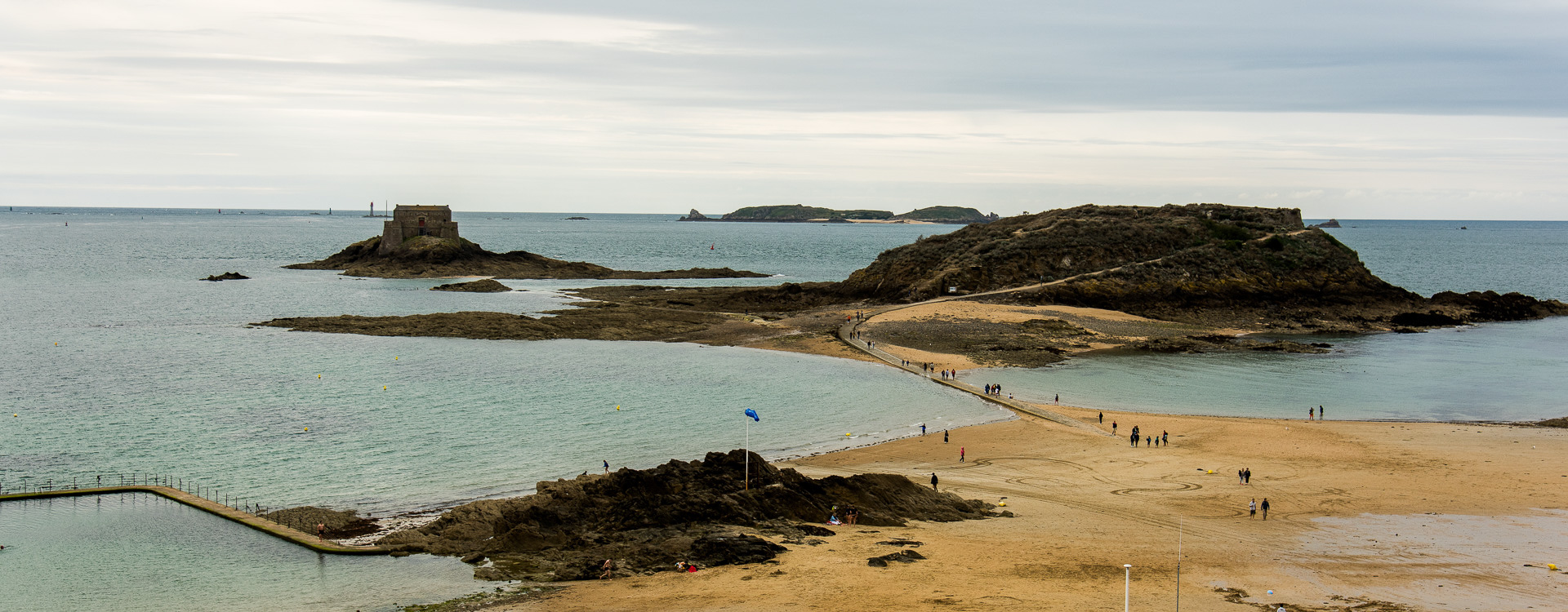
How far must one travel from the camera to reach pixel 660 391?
50.8 metres

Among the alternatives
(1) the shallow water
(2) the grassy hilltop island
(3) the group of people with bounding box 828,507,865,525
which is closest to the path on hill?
(2) the grassy hilltop island

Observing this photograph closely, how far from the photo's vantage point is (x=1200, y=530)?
1180 inches

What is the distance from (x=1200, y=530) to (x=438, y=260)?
101 meters

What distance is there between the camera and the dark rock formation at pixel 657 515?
26.4 metres

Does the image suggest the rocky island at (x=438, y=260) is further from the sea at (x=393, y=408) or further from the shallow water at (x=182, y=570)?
the shallow water at (x=182, y=570)

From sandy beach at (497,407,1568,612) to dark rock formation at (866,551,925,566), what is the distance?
1.02ft

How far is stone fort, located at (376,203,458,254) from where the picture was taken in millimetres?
119938

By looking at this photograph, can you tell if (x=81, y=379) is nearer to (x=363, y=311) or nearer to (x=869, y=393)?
(x=363, y=311)

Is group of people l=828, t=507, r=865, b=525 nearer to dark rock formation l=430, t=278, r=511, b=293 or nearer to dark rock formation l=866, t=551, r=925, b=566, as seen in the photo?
dark rock formation l=866, t=551, r=925, b=566

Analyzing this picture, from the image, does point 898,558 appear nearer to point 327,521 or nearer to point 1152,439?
point 327,521

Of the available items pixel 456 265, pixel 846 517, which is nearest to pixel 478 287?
pixel 456 265

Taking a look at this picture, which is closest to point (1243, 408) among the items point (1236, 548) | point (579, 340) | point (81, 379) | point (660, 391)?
point (1236, 548)

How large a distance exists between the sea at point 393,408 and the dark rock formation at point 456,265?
2653 centimetres

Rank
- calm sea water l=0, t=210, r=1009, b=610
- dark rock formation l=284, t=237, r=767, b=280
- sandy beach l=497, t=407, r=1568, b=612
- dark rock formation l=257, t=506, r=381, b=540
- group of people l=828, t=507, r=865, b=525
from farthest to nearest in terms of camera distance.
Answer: dark rock formation l=284, t=237, r=767, b=280 → group of people l=828, t=507, r=865, b=525 → dark rock formation l=257, t=506, r=381, b=540 → calm sea water l=0, t=210, r=1009, b=610 → sandy beach l=497, t=407, r=1568, b=612
